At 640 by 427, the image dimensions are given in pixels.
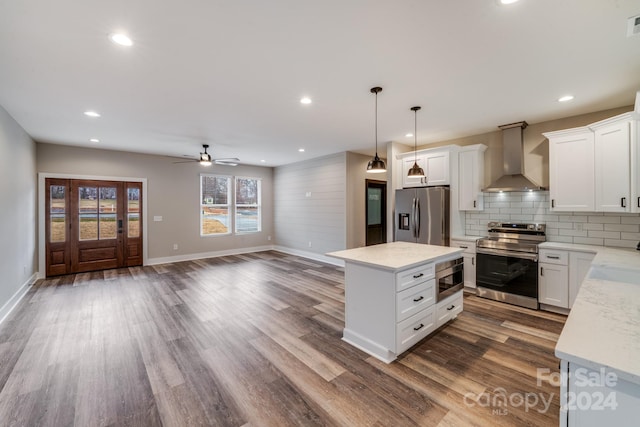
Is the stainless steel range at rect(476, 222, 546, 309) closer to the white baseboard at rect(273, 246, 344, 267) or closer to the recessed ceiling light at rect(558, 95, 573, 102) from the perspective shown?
the recessed ceiling light at rect(558, 95, 573, 102)

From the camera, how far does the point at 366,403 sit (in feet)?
6.41

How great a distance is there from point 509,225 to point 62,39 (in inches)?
230

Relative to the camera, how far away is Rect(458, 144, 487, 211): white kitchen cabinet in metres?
4.48

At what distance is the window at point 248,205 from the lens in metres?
8.13

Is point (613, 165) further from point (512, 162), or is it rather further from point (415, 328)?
point (415, 328)

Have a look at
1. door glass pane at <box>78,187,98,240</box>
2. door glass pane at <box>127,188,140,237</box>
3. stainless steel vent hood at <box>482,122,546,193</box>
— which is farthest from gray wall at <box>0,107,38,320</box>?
stainless steel vent hood at <box>482,122,546,193</box>

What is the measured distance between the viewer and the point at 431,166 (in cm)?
491

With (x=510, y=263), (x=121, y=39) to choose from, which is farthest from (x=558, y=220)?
(x=121, y=39)

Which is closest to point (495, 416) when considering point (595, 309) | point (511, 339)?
point (595, 309)

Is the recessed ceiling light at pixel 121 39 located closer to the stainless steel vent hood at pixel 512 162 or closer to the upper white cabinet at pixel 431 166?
the upper white cabinet at pixel 431 166

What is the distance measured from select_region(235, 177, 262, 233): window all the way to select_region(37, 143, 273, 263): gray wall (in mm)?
325

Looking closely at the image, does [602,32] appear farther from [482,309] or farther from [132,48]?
[132,48]

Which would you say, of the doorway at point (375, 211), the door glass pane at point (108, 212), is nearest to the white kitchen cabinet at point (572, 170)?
the doorway at point (375, 211)

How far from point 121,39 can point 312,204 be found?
5.42 metres
